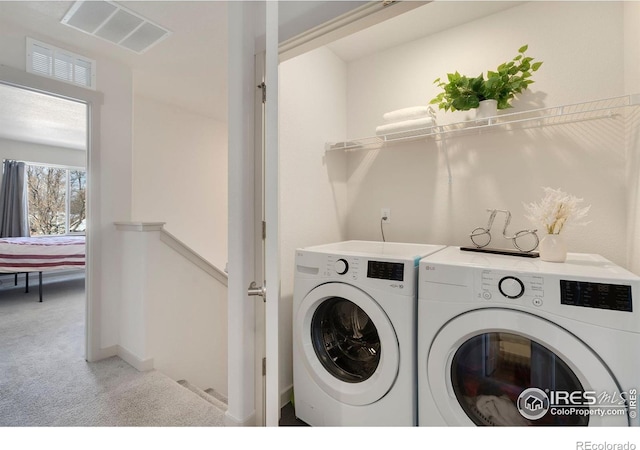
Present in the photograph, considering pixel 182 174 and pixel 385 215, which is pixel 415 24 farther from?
pixel 182 174

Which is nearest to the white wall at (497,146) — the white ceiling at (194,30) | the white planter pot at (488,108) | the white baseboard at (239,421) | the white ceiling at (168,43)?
the white ceiling at (194,30)

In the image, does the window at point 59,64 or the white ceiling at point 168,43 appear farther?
the window at point 59,64

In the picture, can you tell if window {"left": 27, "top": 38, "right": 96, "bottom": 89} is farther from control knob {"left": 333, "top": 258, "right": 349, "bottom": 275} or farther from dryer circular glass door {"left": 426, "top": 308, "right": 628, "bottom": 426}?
dryer circular glass door {"left": 426, "top": 308, "right": 628, "bottom": 426}

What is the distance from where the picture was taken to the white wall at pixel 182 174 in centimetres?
336

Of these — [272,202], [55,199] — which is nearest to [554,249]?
[272,202]

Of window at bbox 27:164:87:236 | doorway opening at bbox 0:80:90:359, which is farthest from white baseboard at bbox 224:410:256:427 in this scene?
window at bbox 27:164:87:236

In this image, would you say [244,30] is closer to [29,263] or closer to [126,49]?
[126,49]

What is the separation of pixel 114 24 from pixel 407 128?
208 cm

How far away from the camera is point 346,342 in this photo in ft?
5.18

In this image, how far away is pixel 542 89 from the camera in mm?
1728

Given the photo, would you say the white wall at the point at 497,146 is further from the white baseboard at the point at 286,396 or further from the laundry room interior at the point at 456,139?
the white baseboard at the point at 286,396

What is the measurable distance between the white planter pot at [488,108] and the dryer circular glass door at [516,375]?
120 centimetres
